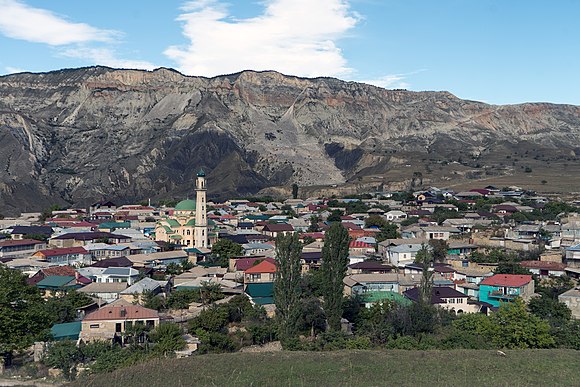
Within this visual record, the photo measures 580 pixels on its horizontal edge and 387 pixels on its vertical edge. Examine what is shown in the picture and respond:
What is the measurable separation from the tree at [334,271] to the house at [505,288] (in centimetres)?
1025

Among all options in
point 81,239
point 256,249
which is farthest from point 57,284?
point 256,249

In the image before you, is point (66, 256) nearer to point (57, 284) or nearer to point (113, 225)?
point (57, 284)

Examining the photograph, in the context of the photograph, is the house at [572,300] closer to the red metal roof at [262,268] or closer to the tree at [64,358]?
the red metal roof at [262,268]

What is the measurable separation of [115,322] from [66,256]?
2062 centimetres

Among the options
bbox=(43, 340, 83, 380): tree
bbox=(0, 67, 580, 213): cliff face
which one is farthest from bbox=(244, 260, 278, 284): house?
bbox=(0, 67, 580, 213): cliff face

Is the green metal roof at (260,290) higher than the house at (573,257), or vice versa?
the house at (573,257)

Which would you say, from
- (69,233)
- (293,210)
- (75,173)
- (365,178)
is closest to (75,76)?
(75,173)

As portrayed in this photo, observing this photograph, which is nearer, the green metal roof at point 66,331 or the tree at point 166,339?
the tree at point 166,339

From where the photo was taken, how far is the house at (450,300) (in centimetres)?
3491

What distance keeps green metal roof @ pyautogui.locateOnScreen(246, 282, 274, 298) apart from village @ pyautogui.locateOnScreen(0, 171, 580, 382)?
11 cm

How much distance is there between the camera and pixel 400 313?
99.0 ft

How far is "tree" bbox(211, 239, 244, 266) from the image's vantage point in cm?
4887

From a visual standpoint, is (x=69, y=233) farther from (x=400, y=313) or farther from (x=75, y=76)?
(x=75, y=76)

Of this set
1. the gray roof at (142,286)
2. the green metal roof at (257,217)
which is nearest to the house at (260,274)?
the gray roof at (142,286)
